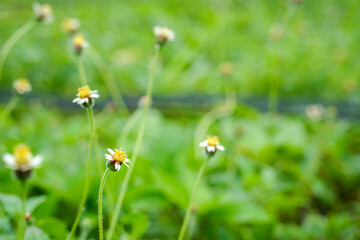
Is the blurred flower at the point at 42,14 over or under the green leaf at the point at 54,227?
over

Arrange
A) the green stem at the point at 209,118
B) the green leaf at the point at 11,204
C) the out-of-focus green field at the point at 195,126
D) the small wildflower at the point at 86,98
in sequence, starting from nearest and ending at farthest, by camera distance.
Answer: the small wildflower at the point at 86,98 → the green leaf at the point at 11,204 → the out-of-focus green field at the point at 195,126 → the green stem at the point at 209,118

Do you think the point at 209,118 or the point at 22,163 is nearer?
the point at 22,163

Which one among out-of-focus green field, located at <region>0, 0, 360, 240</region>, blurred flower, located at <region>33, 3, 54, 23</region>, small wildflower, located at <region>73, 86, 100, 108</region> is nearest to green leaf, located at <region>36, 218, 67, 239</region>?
out-of-focus green field, located at <region>0, 0, 360, 240</region>

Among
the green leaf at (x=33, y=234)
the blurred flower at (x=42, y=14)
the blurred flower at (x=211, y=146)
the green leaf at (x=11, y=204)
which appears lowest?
the green leaf at (x=33, y=234)

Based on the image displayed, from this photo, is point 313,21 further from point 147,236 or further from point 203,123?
point 147,236

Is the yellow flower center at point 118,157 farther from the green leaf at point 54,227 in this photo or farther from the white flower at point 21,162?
the green leaf at point 54,227

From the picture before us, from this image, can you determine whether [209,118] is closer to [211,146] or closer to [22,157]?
[211,146]

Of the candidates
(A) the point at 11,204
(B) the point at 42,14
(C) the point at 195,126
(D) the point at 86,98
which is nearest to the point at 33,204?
(A) the point at 11,204

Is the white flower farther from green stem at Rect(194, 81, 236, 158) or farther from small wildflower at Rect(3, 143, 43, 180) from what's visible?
green stem at Rect(194, 81, 236, 158)

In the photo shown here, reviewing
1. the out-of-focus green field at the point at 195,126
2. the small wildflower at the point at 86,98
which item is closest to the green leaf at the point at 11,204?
the out-of-focus green field at the point at 195,126

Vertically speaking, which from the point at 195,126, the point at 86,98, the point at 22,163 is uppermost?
the point at 195,126
